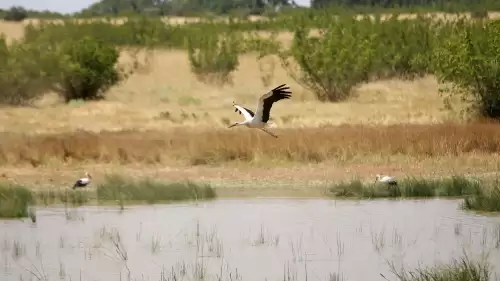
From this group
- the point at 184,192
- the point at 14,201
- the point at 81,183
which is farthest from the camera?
the point at 81,183

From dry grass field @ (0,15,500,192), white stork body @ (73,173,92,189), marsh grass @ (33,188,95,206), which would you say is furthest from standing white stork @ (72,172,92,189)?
dry grass field @ (0,15,500,192)

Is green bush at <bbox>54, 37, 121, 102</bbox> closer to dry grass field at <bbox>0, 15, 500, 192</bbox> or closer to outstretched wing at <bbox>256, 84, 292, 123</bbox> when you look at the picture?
dry grass field at <bbox>0, 15, 500, 192</bbox>

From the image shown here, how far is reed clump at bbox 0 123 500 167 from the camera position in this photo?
20.9m

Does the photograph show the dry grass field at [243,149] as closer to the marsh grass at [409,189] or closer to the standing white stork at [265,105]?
the standing white stork at [265,105]

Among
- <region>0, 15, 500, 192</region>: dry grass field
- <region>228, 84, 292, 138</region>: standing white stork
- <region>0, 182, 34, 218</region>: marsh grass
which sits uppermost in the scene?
<region>228, 84, 292, 138</region>: standing white stork

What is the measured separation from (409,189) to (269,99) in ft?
8.92

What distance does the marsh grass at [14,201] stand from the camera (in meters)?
15.5

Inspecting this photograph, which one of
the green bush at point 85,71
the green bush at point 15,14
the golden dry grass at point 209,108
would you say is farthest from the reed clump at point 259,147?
the green bush at point 15,14

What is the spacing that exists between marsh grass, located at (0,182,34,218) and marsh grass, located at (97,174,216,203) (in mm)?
1230

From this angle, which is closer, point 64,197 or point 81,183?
point 64,197

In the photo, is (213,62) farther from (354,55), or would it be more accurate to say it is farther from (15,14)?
(15,14)

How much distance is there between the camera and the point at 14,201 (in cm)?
1582

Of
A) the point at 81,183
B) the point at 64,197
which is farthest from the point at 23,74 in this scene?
the point at 64,197

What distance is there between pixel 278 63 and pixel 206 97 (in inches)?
431
